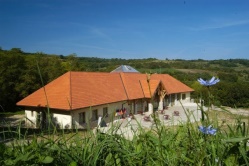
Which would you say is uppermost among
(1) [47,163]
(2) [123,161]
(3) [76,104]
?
(1) [47,163]

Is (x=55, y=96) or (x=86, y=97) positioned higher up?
(x=55, y=96)

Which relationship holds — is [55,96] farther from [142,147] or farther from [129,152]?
[129,152]

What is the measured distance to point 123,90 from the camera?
28.5 m

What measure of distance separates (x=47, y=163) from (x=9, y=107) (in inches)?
1609

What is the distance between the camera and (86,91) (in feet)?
77.6

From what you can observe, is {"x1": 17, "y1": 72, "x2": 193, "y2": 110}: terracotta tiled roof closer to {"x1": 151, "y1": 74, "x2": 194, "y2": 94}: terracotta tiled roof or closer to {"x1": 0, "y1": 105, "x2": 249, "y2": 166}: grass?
{"x1": 151, "y1": 74, "x2": 194, "y2": 94}: terracotta tiled roof

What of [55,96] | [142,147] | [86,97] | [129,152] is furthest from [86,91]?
[129,152]

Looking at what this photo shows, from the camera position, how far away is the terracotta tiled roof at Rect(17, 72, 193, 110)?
2130cm

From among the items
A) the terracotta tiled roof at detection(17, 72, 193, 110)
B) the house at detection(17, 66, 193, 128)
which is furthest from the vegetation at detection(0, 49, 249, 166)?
the terracotta tiled roof at detection(17, 72, 193, 110)

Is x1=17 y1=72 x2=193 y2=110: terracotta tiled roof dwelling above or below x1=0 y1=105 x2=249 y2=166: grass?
below

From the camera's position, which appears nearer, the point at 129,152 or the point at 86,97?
the point at 129,152

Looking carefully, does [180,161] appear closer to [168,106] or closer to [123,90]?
[123,90]

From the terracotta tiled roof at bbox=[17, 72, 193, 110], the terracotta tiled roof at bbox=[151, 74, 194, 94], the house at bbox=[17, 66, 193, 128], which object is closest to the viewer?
the house at bbox=[17, 66, 193, 128]

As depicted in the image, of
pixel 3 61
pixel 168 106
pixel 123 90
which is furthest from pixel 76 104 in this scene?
pixel 3 61
